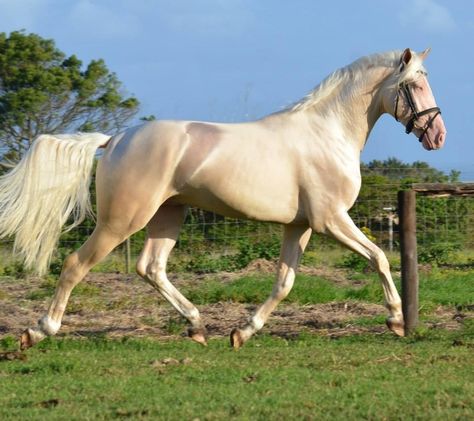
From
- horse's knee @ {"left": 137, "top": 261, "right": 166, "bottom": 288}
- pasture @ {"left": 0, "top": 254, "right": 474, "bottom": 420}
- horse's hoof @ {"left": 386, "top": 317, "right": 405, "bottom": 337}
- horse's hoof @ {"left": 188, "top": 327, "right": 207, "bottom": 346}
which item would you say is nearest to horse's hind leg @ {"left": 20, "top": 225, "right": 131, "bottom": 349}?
pasture @ {"left": 0, "top": 254, "right": 474, "bottom": 420}

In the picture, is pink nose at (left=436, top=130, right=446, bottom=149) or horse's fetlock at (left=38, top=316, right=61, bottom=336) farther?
pink nose at (left=436, top=130, right=446, bottom=149)

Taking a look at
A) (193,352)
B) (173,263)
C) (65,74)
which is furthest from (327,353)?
(65,74)

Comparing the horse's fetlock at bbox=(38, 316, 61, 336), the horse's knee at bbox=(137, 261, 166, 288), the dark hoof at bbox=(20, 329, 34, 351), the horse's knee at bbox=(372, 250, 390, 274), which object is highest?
the horse's knee at bbox=(372, 250, 390, 274)

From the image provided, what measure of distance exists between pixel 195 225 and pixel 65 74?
1006 cm

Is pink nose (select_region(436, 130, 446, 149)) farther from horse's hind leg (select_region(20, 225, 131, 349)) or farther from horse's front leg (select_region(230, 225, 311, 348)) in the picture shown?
horse's hind leg (select_region(20, 225, 131, 349))

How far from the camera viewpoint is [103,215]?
8.04 m

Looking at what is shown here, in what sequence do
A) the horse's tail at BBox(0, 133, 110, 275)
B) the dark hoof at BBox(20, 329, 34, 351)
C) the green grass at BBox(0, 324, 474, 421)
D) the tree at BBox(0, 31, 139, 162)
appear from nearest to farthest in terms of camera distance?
the green grass at BBox(0, 324, 474, 421) < the dark hoof at BBox(20, 329, 34, 351) < the horse's tail at BBox(0, 133, 110, 275) < the tree at BBox(0, 31, 139, 162)

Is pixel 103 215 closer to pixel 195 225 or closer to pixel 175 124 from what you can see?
pixel 175 124

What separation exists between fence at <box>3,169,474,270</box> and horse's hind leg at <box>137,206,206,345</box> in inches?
276

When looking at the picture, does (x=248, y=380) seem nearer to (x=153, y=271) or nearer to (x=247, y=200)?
(x=247, y=200)

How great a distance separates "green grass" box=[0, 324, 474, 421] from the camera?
558 cm

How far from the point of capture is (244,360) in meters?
7.42

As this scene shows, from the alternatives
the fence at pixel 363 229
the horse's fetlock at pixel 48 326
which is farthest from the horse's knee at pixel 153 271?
the fence at pixel 363 229

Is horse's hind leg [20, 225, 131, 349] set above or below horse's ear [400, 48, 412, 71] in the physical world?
below
